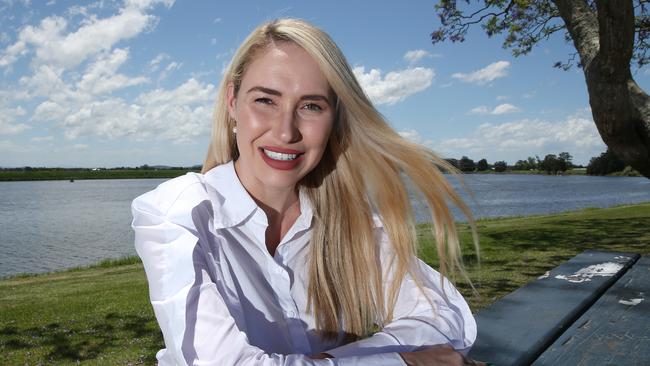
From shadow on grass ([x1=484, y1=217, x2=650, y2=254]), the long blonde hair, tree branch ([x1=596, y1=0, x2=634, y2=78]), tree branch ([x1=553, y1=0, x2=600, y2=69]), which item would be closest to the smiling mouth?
the long blonde hair

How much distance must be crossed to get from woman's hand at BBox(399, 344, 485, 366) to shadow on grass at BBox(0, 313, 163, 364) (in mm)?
4206

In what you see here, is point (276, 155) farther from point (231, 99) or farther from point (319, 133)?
point (231, 99)

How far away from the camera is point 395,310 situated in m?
2.18

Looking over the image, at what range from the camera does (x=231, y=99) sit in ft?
7.31

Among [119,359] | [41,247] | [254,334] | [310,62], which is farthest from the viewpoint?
[41,247]

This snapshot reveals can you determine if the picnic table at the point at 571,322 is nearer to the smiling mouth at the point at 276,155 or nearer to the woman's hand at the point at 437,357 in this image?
the woman's hand at the point at 437,357

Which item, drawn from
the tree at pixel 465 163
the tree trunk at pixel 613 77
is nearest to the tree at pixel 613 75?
the tree trunk at pixel 613 77

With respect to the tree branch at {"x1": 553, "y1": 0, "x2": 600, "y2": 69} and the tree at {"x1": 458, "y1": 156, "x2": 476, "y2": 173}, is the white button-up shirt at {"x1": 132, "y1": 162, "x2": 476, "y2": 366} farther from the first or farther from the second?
the tree branch at {"x1": 553, "y1": 0, "x2": 600, "y2": 69}

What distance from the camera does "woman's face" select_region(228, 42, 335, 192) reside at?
198 centimetres

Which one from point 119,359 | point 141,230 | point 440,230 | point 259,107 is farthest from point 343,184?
point 119,359

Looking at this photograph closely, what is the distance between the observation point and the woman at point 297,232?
1.54m

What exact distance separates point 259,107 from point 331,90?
300 mm

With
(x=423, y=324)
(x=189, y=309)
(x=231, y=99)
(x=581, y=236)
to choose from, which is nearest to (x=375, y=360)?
(x=423, y=324)

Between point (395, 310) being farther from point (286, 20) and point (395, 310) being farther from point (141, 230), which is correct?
point (286, 20)
